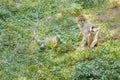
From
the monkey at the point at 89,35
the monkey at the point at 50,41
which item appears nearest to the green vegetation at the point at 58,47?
the monkey at the point at 50,41

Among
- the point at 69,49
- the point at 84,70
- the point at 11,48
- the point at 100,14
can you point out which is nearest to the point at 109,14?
the point at 100,14

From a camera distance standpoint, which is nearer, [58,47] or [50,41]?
[58,47]

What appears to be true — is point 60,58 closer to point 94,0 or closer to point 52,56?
point 52,56

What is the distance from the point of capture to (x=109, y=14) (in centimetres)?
1490

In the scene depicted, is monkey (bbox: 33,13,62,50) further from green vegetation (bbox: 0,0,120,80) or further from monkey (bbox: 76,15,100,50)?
monkey (bbox: 76,15,100,50)

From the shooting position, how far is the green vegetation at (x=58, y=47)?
9930mm

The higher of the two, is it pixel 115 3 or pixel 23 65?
pixel 115 3

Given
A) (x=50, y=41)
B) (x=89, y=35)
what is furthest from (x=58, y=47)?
(x=89, y=35)

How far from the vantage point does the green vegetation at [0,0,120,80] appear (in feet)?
32.6

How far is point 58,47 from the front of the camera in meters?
12.2

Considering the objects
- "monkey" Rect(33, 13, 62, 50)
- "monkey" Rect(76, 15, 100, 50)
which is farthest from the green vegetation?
"monkey" Rect(76, 15, 100, 50)

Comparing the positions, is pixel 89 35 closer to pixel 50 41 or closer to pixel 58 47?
pixel 58 47

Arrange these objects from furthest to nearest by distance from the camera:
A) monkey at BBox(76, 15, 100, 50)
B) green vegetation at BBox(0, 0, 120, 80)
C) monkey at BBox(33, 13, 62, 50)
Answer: monkey at BBox(33, 13, 62, 50) → monkey at BBox(76, 15, 100, 50) → green vegetation at BBox(0, 0, 120, 80)

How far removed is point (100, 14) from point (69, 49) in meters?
3.63
